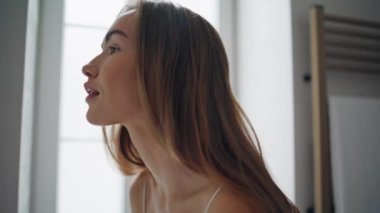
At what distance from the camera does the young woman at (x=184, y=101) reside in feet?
1.81

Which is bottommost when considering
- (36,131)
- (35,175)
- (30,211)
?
(30,211)

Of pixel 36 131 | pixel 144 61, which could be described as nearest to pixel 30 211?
pixel 36 131

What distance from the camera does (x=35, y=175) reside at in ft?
3.49

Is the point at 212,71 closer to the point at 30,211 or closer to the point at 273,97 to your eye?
the point at 273,97

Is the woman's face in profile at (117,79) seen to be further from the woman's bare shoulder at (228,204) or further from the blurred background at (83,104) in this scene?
the blurred background at (83,104)

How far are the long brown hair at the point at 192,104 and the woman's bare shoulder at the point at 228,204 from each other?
12mm

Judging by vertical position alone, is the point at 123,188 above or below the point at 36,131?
below

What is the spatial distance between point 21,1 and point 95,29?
311 millimetres

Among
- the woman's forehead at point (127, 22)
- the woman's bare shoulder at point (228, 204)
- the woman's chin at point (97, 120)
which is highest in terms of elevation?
the woman's forehead at point (127, 22)

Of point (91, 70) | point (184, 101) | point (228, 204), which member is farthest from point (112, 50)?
point (228, 204)

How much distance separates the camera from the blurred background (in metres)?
0.88

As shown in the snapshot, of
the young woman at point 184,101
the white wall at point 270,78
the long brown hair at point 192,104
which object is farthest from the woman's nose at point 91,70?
the white wall at point 270,78

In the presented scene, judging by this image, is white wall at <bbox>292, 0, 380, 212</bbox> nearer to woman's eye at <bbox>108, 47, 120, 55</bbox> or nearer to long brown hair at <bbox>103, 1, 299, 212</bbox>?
long brown hair at <bbox>103, 1, 299, 212</bbox>

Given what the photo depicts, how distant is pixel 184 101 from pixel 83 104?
2.29ft
